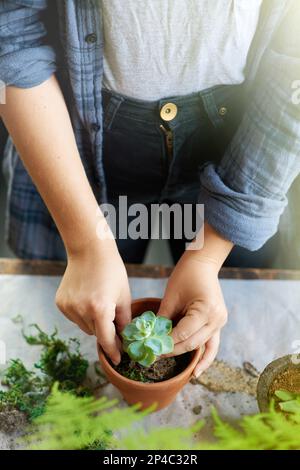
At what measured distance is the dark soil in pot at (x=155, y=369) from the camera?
1.43ft

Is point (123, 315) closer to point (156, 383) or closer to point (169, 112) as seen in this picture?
point (156, 383)

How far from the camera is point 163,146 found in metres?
0.51

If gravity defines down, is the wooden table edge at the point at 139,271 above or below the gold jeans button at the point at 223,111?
below

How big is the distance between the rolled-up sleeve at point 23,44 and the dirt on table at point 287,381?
32 centimetres

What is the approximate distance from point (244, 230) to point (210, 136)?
13 cm

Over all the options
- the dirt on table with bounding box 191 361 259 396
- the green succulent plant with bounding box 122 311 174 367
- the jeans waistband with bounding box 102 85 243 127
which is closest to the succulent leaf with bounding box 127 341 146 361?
the green succulent plant with bounding box 122 311 174 367

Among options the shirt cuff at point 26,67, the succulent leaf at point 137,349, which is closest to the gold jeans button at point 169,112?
the shirt cuff at point 26,67

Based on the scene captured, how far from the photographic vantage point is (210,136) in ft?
1.70

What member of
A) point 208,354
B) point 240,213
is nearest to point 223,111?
point 240,213

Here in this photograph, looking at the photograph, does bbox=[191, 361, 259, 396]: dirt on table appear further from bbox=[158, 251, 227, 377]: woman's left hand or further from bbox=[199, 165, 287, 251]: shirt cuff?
bbox=[199, 165, 287, 251]: shirt cuff

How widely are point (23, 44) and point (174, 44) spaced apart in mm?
124

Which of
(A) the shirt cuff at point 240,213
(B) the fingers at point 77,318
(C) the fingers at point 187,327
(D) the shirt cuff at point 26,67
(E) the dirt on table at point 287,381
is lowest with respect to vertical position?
(E) the dirt on table at point 287,381

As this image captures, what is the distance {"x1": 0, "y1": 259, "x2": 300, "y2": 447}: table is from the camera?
459 mm

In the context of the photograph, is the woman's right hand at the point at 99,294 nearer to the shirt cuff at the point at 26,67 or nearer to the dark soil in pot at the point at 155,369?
the dark soil in pot at the point at 155,369
